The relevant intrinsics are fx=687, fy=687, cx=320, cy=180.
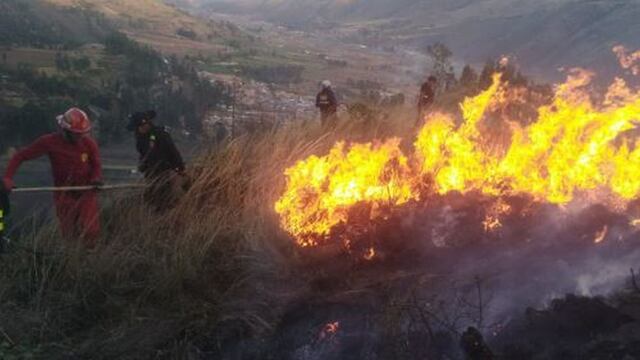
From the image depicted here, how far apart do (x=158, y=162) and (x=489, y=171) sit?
3591 millimetres

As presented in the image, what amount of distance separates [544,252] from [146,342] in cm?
362

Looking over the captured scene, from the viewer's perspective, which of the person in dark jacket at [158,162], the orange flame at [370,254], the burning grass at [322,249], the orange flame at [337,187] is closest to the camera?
the burning grass at [322,249]

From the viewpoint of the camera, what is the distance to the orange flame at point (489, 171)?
6.98m

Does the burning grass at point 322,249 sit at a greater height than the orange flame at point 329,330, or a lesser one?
greater

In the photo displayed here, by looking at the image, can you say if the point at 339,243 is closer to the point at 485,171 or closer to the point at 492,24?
the point at 485,171

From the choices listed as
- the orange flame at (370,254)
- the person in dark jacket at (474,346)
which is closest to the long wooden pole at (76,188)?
the orange flame at (370,254)

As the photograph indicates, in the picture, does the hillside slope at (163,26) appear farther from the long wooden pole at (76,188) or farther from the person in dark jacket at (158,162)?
the long wooden pole at (76,188)

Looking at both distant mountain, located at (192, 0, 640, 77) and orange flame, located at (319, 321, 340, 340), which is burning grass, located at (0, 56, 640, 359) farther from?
distant mountain, located at (192, 0, 640, 77)

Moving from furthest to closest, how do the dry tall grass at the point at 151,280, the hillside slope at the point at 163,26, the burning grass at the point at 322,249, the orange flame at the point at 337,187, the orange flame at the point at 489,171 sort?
the hillside slope at the point at 163,26
the orange flame at the point at 489,171
the orange flame at the point at 337,187
the burning grass at the point at 322,249
the dry tall grass at the point at 151,280

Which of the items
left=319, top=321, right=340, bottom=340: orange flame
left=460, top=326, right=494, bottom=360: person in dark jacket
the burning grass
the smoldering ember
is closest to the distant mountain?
the smoldering ember

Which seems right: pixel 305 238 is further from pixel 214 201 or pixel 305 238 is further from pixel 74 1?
pixel 74 1

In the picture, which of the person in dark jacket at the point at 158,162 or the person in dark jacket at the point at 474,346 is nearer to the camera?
the person in dark jacket at the point at 474,346

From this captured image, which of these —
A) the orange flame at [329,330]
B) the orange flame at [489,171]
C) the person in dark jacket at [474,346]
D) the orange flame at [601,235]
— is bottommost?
the orange flame at [329,330]

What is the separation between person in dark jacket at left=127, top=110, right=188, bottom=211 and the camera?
724 centimetres
